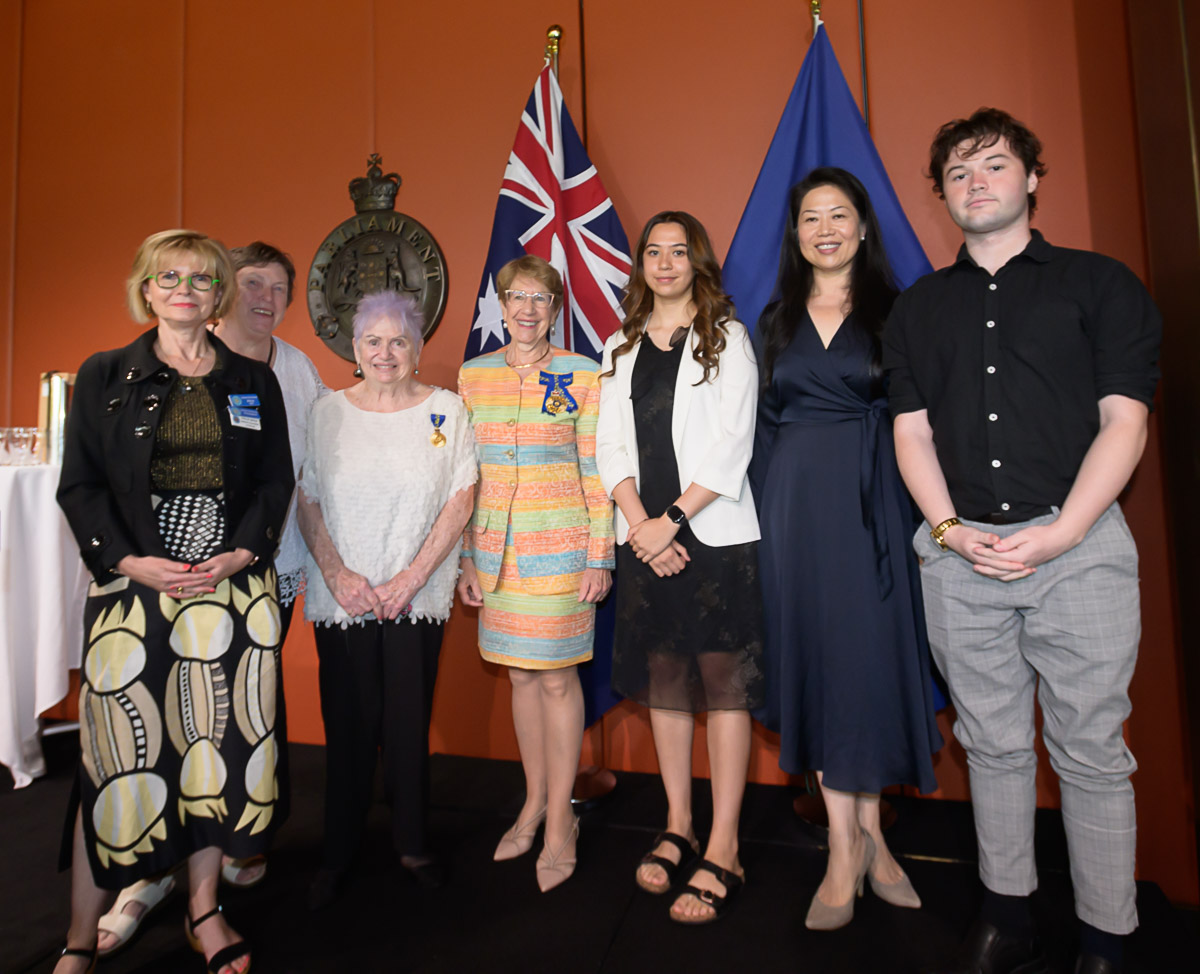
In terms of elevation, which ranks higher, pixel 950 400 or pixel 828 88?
pixel 828 88

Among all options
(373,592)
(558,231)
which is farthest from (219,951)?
(558,231)

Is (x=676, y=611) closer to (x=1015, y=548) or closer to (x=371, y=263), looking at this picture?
(x=1015, y=548)

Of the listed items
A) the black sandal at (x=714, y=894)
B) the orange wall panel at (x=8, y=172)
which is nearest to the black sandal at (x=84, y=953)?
the black sandal at (x=714, y=894)

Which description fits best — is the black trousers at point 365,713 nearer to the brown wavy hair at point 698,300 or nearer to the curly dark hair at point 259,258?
the brown wavy hair at point 698,300

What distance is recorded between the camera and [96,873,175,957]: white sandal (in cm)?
191

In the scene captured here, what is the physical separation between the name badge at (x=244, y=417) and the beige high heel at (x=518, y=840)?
1524 millimetres

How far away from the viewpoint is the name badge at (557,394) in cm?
225

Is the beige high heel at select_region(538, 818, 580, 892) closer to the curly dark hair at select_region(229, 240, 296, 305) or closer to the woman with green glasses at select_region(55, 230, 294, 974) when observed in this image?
the woman with green glasses at select_region(55, 230, 294, 974)

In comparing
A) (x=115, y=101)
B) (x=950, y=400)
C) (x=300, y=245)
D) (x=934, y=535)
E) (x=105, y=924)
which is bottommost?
(x=105, y=924)

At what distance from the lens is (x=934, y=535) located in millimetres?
1771

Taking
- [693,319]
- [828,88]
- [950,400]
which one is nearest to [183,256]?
[693,319]

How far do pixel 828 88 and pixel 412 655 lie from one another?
241 cm

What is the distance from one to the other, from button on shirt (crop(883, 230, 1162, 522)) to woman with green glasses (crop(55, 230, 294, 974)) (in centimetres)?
178

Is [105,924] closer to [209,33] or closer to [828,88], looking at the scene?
[828,88]
